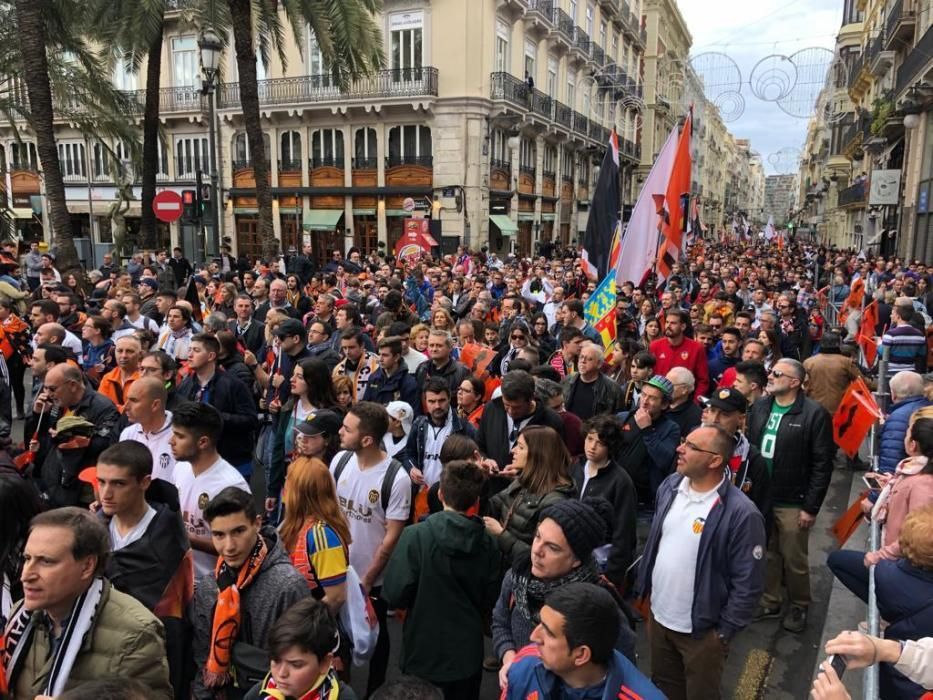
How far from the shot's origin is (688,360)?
6.86 meters

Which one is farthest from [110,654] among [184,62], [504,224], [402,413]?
[184,62]

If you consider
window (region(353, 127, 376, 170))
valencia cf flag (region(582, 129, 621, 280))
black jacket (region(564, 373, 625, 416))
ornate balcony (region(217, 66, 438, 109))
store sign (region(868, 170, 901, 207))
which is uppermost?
ornate balcony (region(217, 66, 438, 109))

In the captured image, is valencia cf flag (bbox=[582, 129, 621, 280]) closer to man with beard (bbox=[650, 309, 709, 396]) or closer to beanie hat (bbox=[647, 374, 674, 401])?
man with beard (bbox=[650, 309, 709, 396])

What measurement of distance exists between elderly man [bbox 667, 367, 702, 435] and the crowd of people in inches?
0.9

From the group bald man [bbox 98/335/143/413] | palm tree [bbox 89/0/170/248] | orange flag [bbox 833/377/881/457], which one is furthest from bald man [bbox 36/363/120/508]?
palm tree [bbox 89/0/170/248]

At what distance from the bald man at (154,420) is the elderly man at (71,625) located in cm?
164

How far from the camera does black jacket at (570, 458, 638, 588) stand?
3633 mm

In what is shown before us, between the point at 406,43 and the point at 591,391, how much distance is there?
2422 cm

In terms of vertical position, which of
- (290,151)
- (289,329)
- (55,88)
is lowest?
(289,329)

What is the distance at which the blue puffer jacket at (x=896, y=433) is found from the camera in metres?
4.71

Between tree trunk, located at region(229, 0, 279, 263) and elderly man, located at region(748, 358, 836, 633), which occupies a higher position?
tree trunk, located at region(229, 0, 279, 263)

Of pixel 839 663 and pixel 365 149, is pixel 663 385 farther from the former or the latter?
pixel 365 149

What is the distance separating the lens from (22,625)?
7.52 ft

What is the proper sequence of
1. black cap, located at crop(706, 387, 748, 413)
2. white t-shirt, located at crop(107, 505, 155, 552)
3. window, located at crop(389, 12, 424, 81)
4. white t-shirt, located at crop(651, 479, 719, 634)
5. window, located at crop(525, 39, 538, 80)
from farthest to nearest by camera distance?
1. window, located at crop(525, 39, 538, 80)
2. window, located at crop(389, 12, 424, 81)
3. black cap, located at crop(706, 387, 748, 413)
4. white t-shirt, located at crop(651, 479, 719, 634)
5. white t-shirt, located at crop(107, 505, 155, 552)
